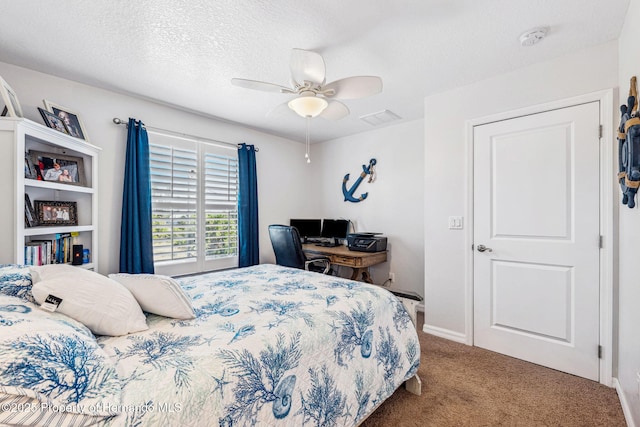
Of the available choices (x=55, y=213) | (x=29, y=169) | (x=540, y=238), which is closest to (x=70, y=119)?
(x=29, y=169)

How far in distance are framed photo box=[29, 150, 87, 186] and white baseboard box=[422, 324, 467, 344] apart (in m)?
3.48

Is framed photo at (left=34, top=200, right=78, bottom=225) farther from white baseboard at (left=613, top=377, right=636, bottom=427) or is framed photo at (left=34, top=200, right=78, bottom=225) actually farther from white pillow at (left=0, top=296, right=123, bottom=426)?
white baseboard at (left=613, top=377, right=636, bottom=427)

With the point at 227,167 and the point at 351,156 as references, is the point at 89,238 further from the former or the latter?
the point at 351,156

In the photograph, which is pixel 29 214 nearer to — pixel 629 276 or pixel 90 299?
pixel 90 299

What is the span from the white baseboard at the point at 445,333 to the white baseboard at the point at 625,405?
96 centimetres

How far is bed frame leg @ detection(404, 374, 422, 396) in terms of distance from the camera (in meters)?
1.84

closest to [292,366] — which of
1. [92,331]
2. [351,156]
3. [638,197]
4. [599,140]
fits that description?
[92,331]

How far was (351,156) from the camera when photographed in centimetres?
423

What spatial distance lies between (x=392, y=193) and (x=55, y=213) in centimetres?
346

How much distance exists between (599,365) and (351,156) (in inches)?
131

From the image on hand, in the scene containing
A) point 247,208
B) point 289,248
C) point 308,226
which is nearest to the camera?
point 289,248

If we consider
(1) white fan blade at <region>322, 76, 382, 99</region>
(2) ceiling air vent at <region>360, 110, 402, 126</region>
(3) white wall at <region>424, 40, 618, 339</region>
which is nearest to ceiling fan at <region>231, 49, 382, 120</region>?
(1) white fan blade at <region>322, 76, 382, 99</region>

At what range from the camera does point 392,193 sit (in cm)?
377

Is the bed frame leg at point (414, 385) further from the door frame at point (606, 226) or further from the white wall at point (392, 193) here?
the white wall at point (392, 193)
